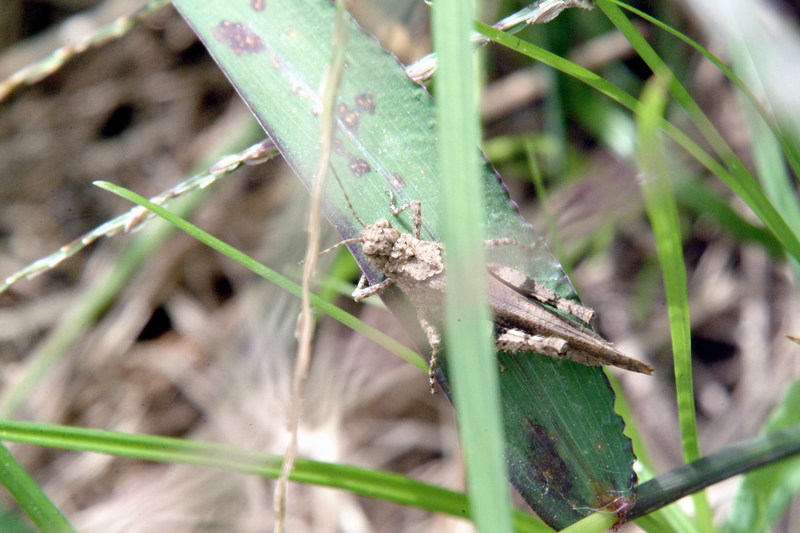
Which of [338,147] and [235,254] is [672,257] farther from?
[235,254]

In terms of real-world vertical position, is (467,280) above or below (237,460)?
above

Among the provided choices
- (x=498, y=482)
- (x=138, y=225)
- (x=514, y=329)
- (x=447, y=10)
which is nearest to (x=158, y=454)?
(x=138, y=225)

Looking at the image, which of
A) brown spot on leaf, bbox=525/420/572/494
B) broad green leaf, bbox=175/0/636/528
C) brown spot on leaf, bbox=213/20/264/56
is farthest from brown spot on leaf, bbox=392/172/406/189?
brown spot on leaf, bbox=525/420/572/494

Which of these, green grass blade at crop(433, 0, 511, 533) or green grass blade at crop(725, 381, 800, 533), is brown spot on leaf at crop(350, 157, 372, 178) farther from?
green grass blade at crop(725, 381, 800, 533)

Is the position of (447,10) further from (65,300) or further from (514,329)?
(65,300)

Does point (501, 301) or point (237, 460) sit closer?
point (237, 460)

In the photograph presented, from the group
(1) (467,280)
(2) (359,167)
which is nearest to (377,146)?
(2) (359,167)
